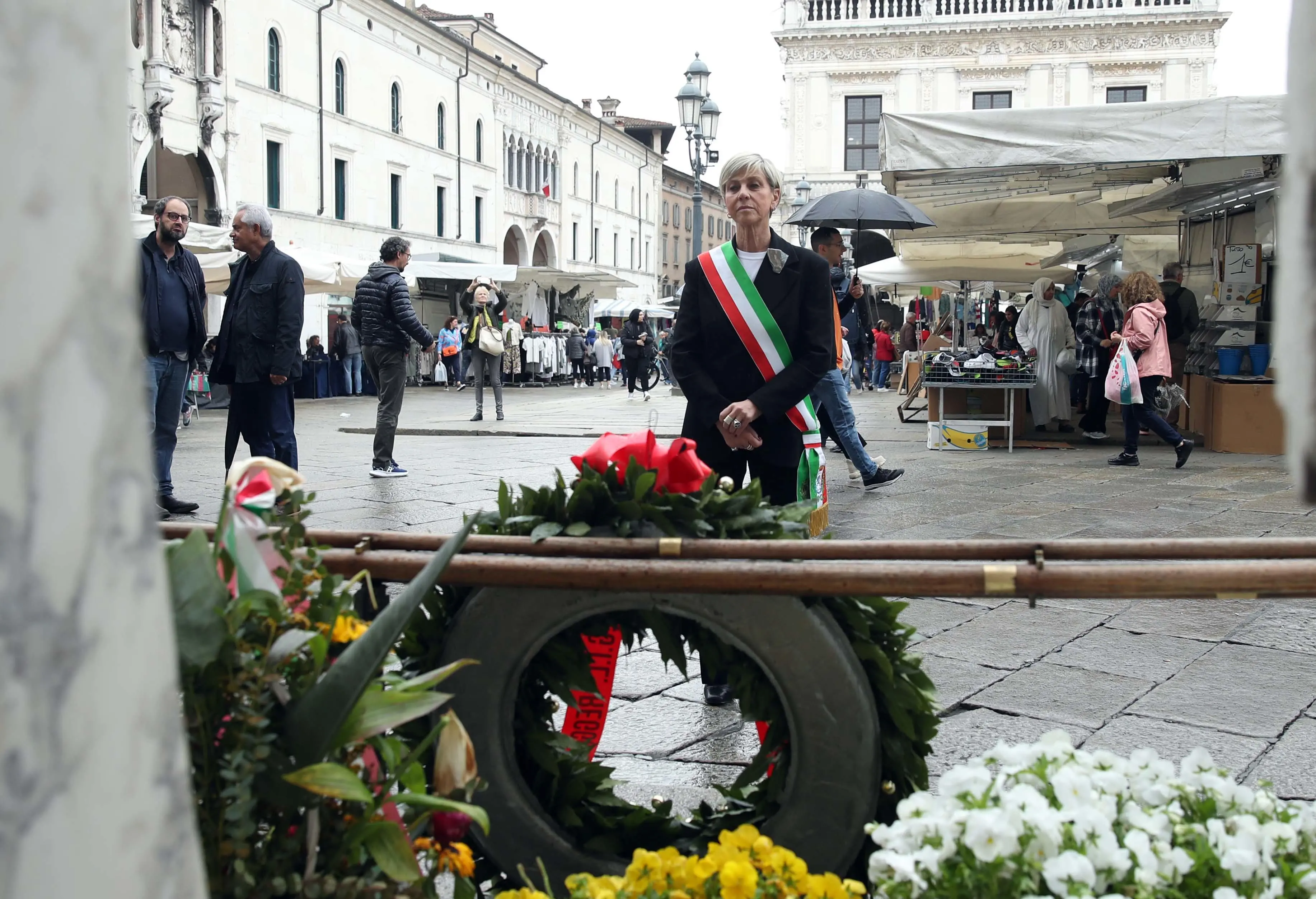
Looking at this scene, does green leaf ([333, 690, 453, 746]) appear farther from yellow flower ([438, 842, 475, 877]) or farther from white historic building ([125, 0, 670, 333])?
white historic building ([125, 0, 670, 333])

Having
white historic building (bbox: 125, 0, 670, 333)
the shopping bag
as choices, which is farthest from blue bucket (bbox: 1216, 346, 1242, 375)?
white historic building (bbox: 125, 0, 670, 333)

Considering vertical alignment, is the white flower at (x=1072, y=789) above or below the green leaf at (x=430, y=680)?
below

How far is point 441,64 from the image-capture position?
127 feet

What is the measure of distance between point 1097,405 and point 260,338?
8.38 meters

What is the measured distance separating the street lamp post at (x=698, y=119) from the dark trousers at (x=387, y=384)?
872 centimetres

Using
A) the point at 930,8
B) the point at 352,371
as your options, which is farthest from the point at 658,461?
the point at 930,8

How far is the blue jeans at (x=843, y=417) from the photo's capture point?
757 centimetres

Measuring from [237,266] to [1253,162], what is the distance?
786cm

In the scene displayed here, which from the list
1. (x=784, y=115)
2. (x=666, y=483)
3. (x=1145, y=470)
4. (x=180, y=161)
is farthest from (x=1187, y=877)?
(x=784, y=115)

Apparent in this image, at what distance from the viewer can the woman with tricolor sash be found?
3658 mm

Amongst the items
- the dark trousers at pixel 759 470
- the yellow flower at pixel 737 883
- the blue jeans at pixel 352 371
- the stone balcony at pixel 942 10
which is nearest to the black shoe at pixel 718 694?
the dark trousers at pixel 759 470

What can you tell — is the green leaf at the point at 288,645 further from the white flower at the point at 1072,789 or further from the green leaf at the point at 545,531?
the white flower at the point at 1072,789

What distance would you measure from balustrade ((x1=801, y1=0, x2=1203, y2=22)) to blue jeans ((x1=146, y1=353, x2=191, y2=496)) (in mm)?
33461

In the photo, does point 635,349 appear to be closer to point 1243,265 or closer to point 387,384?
point 1243,265
